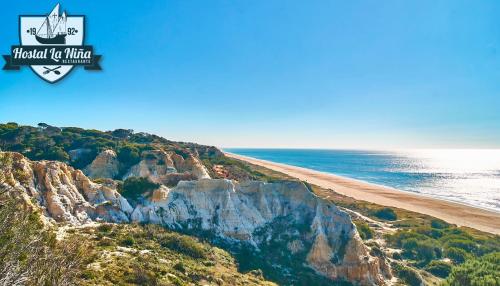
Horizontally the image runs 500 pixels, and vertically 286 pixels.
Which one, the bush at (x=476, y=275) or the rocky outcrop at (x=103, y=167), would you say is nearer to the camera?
the bush at (x=476, y=275)

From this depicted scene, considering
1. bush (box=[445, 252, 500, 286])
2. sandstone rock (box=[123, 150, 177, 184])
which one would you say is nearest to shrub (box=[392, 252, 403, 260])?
bush (box=[445, 252, 500, 286])

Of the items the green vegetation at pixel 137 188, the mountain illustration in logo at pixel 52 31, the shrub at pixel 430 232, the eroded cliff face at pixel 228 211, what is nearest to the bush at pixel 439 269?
the eroded cliff face at pixel 228 211

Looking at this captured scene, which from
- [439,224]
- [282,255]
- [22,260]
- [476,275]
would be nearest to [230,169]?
[282,255]

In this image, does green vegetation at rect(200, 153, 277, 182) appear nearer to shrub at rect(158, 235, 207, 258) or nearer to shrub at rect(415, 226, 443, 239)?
shrub at rect(415, 226, 443, 239)

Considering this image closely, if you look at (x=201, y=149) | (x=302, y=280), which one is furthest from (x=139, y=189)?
(x=201, y=149)

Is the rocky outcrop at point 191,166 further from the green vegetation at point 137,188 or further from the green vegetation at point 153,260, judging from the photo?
the green vegetation at point 153,260

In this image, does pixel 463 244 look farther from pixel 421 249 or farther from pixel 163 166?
pixel 163 166
